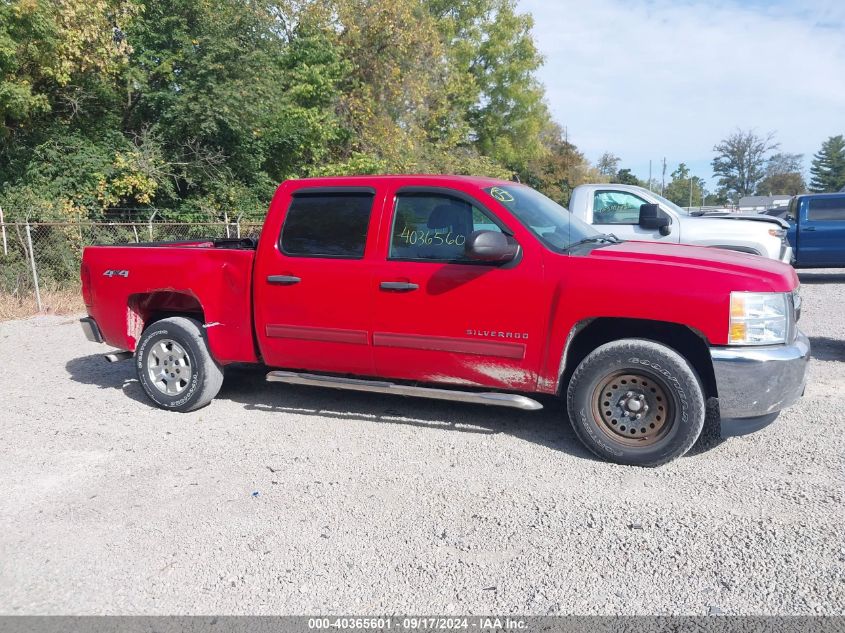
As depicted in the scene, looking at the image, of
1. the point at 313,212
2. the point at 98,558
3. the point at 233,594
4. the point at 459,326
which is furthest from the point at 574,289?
the point at 98,558

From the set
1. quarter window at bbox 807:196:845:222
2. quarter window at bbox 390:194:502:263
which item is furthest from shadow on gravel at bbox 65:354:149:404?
quarter window at bbox 807:196:845:222

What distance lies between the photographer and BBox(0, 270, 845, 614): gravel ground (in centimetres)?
299

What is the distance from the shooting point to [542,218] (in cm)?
495

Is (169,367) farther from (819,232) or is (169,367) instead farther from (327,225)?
(819,232)

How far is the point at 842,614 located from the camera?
2746 millimetres

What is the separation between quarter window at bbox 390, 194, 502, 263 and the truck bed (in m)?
1.31

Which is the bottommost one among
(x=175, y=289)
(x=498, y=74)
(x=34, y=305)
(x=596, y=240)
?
(x=34, y=305)

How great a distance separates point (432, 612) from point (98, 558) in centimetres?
175

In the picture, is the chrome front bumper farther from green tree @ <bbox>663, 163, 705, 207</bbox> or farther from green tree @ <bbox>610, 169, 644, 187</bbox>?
green tree @ <bbox>663, 163, 705, 207</bbox>

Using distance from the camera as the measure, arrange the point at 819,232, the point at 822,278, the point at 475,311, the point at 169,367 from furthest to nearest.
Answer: the point at 822,278, the point at 819,232, the point at 169,367, the point at 475,311

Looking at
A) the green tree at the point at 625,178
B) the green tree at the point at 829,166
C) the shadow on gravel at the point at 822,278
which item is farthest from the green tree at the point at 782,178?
the shadow on gravel at the point at 822,278

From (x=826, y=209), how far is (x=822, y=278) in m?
1.75

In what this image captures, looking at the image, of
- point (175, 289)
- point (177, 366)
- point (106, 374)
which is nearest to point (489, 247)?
point (175, 289)

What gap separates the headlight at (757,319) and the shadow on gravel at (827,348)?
3.55 meters
